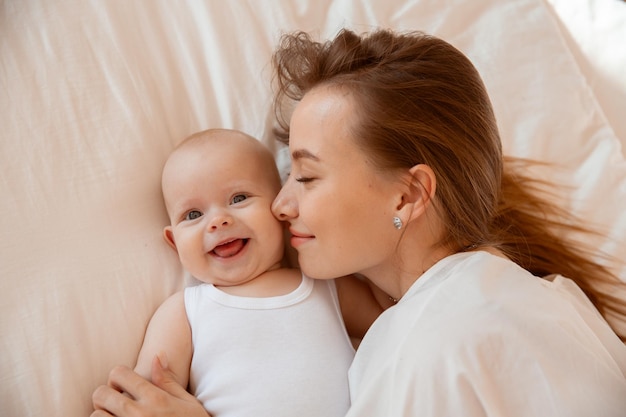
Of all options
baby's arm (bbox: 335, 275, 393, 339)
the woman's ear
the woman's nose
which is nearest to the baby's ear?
the woman's nose

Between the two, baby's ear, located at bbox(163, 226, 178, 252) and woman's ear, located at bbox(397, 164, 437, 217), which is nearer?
woman's ear, located at bbox(397, 164, 437, 217)

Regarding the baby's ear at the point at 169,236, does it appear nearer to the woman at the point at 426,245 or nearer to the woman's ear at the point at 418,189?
the woman at the point at 426,245

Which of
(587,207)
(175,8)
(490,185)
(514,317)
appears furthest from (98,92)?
(587,207)

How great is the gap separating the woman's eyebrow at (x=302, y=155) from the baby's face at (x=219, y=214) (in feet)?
0.35

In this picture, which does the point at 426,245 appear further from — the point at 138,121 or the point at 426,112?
the point at 138,121

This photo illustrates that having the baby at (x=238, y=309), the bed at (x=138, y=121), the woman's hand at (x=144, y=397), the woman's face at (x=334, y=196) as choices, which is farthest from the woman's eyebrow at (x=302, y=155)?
the woman's hand at (x=144, y=397)

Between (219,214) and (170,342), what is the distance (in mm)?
253

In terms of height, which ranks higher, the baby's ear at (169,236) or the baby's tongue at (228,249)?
the baby's ear at (169,236)

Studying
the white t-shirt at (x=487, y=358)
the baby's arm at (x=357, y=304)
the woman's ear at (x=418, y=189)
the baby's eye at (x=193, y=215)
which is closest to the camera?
the white t-shirt at (x=487, y=358)

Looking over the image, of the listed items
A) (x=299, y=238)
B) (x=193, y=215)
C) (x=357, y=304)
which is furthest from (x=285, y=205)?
(x=357, y=304)

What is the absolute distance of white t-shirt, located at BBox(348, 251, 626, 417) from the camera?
1.08 metres

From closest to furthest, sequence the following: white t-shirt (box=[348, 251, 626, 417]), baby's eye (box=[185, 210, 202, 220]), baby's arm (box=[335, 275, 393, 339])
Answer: white t-shirt (box=[348, 251, 626, 417]), baby's eye (box=[185, 210, 202, 220]), baby's arm (box=[335, 275, 393, 339])

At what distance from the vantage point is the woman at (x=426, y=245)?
3.60ft

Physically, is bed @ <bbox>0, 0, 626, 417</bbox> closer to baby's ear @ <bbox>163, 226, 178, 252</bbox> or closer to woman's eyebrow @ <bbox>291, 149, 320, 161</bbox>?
baby's ear @ <bbox>163, 226, 178, 252</bbox>
